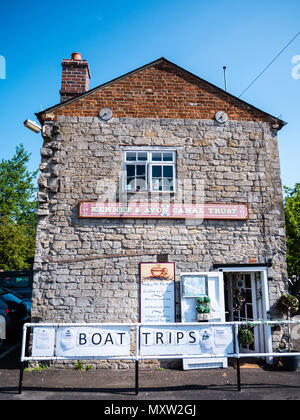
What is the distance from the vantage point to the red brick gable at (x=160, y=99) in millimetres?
8359

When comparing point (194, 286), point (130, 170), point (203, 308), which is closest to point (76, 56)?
point (130, 170)

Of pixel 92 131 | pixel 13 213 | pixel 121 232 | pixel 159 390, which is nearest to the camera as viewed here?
pixel 159 390

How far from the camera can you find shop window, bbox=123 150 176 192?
799 cm

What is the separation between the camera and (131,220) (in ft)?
25.5

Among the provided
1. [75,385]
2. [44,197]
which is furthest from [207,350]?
[44,197]

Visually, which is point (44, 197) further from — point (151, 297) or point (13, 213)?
point (13, 213)

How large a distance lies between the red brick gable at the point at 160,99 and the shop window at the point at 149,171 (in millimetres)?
1195

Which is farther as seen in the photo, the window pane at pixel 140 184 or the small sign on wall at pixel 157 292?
the window pane at pixel 140 184

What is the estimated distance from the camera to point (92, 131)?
27.0ft

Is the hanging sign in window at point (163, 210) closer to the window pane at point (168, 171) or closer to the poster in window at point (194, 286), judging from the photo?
the window pane at point (168, 171)

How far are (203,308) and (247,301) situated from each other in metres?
1.87

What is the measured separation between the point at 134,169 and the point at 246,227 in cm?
355

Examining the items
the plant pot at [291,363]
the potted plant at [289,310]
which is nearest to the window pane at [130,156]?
the potted plant at [289,310]

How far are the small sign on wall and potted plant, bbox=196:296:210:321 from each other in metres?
0.66
